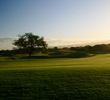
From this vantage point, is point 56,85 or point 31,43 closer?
point 56,85

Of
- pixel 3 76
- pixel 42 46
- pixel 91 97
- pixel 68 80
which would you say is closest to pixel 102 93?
pixel 91 97

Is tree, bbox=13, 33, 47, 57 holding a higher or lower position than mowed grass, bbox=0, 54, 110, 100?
higher

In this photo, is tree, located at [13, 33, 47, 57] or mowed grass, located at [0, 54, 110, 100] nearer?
mowed grass, located at [0, 54, 110, 100]

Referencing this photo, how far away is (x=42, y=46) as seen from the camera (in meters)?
72.9

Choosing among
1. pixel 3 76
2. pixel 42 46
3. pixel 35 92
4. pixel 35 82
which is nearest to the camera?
pixel 35 92

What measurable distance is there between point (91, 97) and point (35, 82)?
4.83m

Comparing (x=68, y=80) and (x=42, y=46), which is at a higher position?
(x=42, y=46)

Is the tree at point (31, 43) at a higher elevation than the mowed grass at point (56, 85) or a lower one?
higher

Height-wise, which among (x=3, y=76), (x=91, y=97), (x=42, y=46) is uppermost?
(x=42, y=46)

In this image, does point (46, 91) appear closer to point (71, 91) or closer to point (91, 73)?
point (71, 91)

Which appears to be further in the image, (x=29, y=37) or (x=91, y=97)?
(x=29, y=37)

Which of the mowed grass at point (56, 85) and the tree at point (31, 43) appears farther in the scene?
the tree at point (31, 43)

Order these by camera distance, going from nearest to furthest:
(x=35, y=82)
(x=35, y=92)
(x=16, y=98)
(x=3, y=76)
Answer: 1. (x=16, y=98)
2. (x=35, y=92)
3. (x=35, y=82)
4. (x=3, y=76)

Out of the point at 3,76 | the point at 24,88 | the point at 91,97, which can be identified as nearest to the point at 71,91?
the point at 91,97
